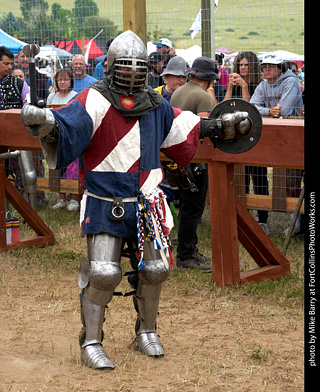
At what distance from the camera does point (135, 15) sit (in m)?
5.96

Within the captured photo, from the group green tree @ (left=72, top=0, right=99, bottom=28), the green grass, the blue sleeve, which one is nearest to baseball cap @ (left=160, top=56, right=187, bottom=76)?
the green grass

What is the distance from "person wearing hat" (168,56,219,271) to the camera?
541 cm

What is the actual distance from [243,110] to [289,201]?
3073 millimetres

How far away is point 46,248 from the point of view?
250 inches

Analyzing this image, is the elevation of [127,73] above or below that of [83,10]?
below

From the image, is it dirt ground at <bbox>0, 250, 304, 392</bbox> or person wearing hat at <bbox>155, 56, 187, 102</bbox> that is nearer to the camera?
dirt ground at <bbox>0, 250, 304, 392</bbox>

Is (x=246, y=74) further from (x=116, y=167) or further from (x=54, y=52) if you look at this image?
(x=116, y=167)

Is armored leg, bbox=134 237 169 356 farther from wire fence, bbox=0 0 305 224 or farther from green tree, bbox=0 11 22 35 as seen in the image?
green tree, bbox=0 11 22 35

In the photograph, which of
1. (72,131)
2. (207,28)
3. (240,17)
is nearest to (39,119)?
(72,131)

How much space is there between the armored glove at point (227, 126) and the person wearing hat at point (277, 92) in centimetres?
308

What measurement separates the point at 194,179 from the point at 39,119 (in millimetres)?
2532

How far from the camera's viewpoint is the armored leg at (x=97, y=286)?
11.1 ft

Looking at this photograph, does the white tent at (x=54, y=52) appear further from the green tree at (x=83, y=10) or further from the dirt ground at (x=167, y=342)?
the dirt ground at (x=167, y=342)

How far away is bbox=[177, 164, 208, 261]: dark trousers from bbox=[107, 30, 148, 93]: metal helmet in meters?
2.12
